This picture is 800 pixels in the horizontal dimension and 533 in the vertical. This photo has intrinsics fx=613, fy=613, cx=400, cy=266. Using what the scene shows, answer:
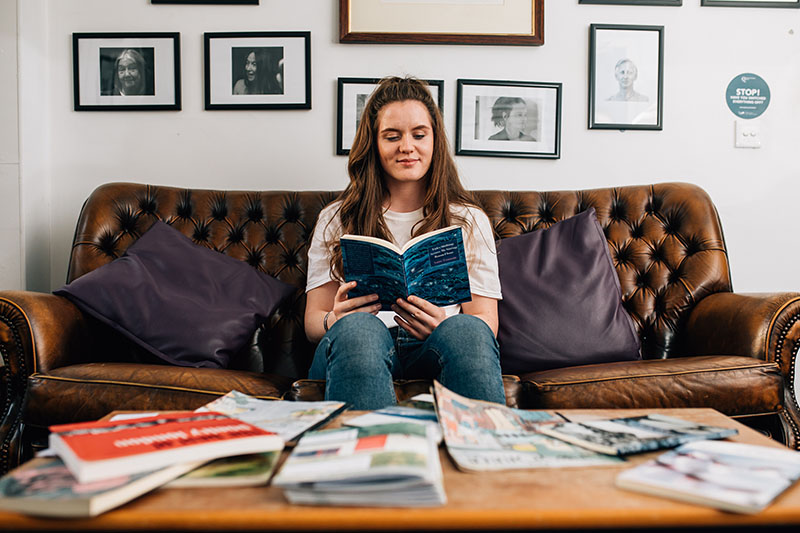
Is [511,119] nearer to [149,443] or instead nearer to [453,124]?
[453,124]

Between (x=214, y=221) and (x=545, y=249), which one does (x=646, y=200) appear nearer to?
(x=545, y=249)

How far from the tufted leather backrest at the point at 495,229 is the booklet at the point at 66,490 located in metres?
1.16

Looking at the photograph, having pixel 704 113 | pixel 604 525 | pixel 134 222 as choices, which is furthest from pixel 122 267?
pixel 704 113

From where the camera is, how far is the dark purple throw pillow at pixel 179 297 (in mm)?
1613

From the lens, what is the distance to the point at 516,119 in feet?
7.44

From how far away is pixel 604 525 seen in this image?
0.61 m

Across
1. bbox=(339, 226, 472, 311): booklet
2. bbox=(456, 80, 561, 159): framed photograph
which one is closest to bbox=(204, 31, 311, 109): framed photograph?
bbox=(456, 80, 561, 159): framed photograph

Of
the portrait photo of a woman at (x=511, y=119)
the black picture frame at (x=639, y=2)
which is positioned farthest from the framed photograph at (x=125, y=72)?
the black picture frame at (x=639, y=2)

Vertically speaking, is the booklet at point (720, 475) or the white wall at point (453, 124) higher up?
the white wall at point (453, 124)

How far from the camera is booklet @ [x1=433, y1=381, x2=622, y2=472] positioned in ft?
2.44

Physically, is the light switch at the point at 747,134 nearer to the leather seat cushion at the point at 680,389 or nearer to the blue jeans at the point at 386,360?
the leather seat cushion at the point at 680,389

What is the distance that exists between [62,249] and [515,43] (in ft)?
6.02

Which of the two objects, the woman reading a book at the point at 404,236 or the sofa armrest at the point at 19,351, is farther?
the sofa armrest at the point at 19,351

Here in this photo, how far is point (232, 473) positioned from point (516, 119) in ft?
6.10
